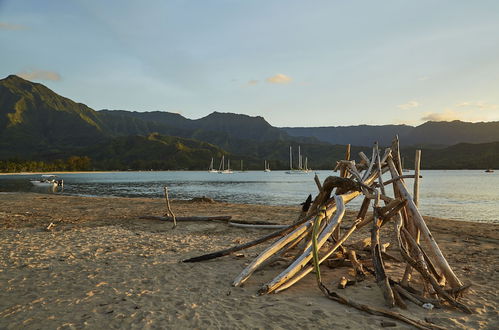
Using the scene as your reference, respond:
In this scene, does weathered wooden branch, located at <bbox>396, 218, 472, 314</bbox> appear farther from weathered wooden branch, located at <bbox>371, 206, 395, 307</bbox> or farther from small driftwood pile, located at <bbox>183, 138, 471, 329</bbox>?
weathered wooden branch, located at <bbox>371, 206, 395, 307</bbox>

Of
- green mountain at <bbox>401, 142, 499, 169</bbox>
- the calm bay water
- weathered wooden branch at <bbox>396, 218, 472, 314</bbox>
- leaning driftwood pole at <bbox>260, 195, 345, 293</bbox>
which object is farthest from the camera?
green mountain at <bbox>401, 142, 499, 169</bbox>

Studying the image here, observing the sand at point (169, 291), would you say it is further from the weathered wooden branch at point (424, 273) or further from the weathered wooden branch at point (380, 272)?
the weathered wooden branch at point (380, 272)

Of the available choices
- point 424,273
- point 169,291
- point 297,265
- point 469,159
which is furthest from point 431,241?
point 469,159

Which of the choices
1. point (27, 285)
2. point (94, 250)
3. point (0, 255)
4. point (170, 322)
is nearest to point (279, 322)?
point (170, 322)

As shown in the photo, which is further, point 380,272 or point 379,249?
point 379,249

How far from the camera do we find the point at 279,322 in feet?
15.7

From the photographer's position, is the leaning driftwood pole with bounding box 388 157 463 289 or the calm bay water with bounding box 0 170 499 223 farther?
the calm bay water with bounding box 0 170 499 223

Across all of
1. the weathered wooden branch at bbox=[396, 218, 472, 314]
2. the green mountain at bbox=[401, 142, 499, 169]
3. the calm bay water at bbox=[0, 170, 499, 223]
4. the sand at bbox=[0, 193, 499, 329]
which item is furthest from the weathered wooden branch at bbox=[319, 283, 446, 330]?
the green mountain at bbox=[401, 142, 499, 169]

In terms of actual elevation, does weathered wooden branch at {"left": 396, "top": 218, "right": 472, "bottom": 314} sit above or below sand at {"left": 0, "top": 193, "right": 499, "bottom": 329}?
above

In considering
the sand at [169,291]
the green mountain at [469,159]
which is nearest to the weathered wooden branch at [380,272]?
the sand at [169,291]

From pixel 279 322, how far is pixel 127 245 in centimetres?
727

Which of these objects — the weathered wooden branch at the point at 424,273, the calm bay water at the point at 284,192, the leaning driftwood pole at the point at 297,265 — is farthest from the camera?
the calm bay water at the point at 284,192

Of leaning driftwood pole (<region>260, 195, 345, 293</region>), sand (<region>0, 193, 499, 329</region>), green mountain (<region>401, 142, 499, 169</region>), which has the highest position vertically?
green mountain (<region>401, 142, 499, 169</region>)

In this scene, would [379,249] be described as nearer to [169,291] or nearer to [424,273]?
[424,273]
